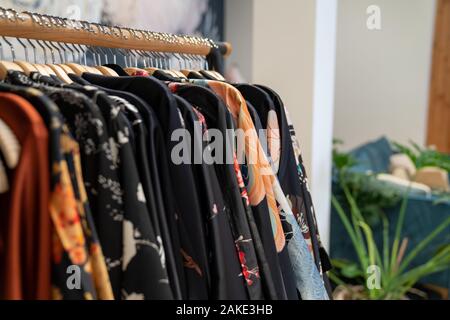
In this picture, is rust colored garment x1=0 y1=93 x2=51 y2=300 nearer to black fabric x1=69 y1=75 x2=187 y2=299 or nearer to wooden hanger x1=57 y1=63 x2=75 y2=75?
black fabric x1=69 y1=75 x2=187 y2=299

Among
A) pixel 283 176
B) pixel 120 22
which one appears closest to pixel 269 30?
pixel 120 22

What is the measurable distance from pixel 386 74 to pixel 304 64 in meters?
2.64

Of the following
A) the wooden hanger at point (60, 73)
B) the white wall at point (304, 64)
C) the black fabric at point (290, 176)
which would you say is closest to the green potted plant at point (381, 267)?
the white wall at point (304, 64)

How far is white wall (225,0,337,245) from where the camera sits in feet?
4.37

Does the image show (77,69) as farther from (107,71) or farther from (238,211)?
(238,211)

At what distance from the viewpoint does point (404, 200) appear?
1.80m

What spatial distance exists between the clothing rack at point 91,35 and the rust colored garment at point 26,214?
0.23 metres

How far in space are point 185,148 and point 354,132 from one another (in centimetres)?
339

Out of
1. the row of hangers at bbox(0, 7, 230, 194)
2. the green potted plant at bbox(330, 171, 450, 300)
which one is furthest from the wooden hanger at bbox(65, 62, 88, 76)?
the green potted plant at bbox(330, 171, 450, 300)

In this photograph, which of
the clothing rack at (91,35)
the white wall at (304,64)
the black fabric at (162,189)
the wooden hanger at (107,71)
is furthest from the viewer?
the white wall at (304,64)

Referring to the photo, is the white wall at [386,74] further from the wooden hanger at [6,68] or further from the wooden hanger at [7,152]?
the wooden hanger at [7,152]

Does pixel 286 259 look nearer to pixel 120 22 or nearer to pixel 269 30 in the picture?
pixel 269 30

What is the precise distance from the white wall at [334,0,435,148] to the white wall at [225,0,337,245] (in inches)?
86.1

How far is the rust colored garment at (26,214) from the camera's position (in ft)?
1.32
